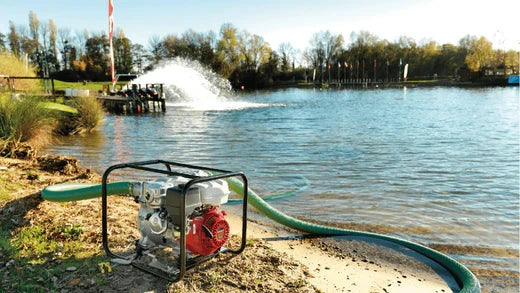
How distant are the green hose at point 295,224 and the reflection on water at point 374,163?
0.61 metres

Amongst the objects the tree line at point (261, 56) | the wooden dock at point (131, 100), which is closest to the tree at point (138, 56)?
the tree line at point (261, 56)

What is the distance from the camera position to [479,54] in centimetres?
9156

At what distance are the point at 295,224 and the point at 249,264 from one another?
1990 mm

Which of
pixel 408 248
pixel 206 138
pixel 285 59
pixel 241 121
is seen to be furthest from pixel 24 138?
pixel 285 59

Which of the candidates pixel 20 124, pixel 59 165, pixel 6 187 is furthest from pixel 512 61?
pixel 6 187

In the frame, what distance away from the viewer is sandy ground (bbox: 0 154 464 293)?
3340 mm

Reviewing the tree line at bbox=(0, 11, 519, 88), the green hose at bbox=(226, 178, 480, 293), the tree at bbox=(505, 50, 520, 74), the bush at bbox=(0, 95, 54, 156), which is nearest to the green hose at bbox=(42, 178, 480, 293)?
the green hose at bbox=(226, 178, 480, 293)

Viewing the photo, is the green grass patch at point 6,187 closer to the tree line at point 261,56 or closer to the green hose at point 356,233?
the green hose at point 356,233

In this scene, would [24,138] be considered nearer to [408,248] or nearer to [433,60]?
[408,248]

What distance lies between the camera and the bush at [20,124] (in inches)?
355

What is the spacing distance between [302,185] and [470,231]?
3.42m

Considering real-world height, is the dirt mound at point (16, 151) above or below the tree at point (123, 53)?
below

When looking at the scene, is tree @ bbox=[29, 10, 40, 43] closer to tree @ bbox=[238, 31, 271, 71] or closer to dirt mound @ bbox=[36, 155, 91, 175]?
tree @ bbox=[238, 31, 271, 71]

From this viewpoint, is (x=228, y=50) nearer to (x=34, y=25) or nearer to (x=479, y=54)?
(x=34, y=25)
